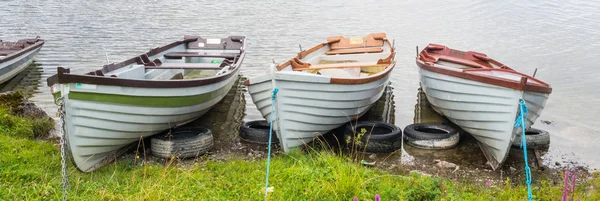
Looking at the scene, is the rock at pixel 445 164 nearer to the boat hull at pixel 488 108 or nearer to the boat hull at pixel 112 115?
the boat hull at pixel 488 108

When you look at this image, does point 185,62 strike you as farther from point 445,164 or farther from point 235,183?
point 445,164

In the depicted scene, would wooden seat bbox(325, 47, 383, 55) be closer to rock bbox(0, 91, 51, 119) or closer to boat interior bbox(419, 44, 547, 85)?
boat interior bbox(419, 44, 547, 85)

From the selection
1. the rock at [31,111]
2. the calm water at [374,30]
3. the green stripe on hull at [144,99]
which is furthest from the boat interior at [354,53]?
the rock at [31,111]

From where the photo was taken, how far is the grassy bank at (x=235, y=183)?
21.5 ft

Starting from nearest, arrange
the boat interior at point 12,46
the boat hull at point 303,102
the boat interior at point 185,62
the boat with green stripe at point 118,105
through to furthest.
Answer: the boat with green stripe at point 118,105
the boat hull at point 303,102
the boat interior at point 185,62
the boat interior at point 12,46

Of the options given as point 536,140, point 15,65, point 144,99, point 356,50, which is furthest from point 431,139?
point 15,65

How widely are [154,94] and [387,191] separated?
413cm

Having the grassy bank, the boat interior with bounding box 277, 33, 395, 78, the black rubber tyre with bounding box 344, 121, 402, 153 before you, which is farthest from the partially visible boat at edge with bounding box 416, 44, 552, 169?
the boat interior with bounding box 277, 33, 395, 78

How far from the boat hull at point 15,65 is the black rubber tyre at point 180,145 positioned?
6978 mm

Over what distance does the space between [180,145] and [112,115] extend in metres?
1.26

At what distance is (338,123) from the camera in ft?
32.8

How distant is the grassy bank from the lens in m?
6.57

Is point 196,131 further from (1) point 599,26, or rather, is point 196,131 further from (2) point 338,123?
(1) point 599,26

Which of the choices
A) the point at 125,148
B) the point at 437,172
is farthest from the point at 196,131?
the point at 437,172
